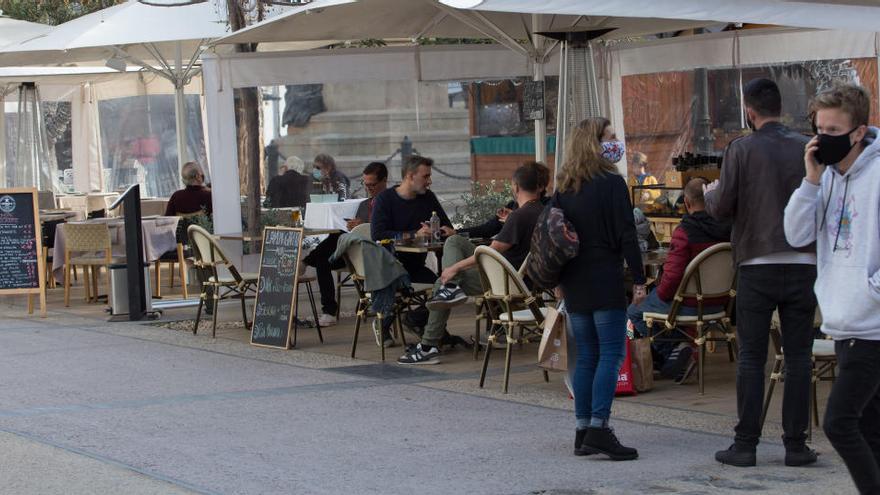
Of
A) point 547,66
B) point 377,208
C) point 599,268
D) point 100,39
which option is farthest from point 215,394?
point 100,39

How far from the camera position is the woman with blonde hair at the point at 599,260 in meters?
6.62

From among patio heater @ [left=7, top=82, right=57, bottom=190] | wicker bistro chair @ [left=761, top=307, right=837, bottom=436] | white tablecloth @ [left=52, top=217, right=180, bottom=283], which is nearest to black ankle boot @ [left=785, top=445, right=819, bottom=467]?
wicker bistro chair @ [left=761, top=307, right=837, bottom=436]

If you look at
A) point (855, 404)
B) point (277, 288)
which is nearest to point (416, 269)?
point (277, 288)

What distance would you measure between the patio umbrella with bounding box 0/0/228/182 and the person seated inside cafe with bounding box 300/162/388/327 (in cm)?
420

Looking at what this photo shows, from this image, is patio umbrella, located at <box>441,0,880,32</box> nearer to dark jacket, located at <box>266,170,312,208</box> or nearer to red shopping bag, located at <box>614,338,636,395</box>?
red shopping bag, located at <box>614,338,636,395</box>

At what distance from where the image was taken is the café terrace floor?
7754mm

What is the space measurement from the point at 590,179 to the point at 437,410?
213 centimetres

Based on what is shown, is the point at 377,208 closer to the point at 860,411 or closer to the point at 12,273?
the point at 12,273

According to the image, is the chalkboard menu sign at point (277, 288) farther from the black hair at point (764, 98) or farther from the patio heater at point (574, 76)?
the black hair at point (764, 98)

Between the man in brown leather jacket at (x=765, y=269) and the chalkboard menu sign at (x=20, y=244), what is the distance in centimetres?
900

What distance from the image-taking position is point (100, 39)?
15.7 metres

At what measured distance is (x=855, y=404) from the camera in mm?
4816

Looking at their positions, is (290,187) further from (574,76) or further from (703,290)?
(703,290)

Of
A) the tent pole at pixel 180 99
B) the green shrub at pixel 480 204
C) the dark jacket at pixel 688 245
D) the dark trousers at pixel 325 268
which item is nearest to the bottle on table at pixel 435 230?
the dark trousers at pixel 325 268
